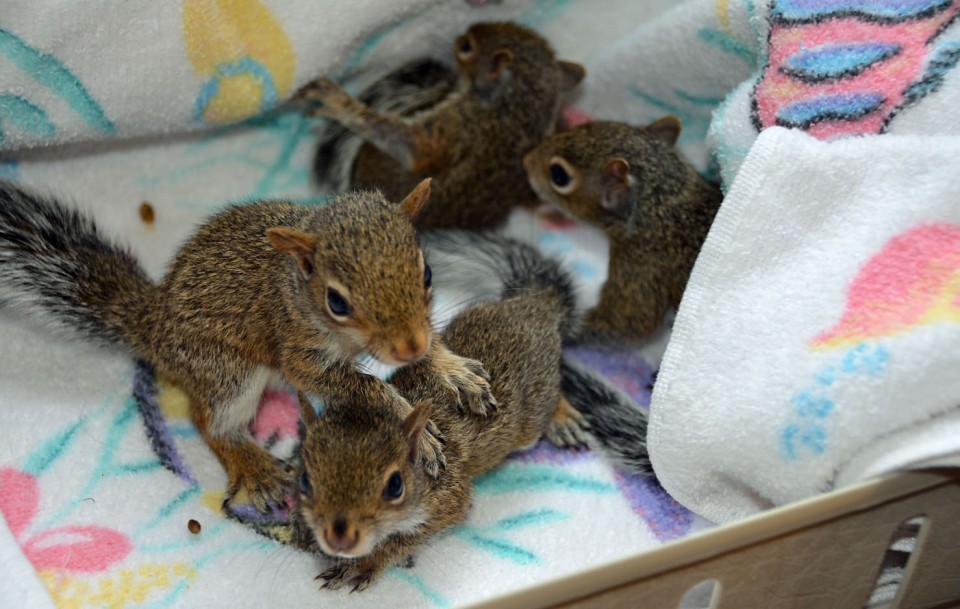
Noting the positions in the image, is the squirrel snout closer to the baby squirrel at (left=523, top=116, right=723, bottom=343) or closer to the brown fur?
the baby squirrel at (left=523, top=116, right=723, bottom=343)

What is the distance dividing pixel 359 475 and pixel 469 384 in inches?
10.8

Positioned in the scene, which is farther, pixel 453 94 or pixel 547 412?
pixel 453 94

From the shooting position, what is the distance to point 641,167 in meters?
1.97

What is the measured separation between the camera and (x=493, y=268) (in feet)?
6.52

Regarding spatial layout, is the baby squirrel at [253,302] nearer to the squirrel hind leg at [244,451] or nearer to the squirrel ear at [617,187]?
the squirrel hind leg at [244,451]

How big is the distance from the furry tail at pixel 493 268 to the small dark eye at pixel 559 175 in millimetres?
168

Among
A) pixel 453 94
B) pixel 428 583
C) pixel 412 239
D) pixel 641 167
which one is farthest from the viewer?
pixel 453 94

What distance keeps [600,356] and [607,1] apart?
85cm

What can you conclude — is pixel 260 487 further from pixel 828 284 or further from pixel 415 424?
pixel 828 284

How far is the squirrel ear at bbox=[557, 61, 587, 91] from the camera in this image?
224 cm

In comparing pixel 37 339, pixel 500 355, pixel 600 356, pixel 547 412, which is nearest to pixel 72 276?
pixel 37 339

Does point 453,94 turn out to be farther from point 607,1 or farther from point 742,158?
point 742,158

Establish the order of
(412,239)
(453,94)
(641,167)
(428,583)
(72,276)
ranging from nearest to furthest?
(412,239)
(428,583)
(72,276)
(641,167)
(453,94)

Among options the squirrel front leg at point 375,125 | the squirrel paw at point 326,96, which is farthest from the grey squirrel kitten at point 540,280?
the squirrel paw at point 326,96
